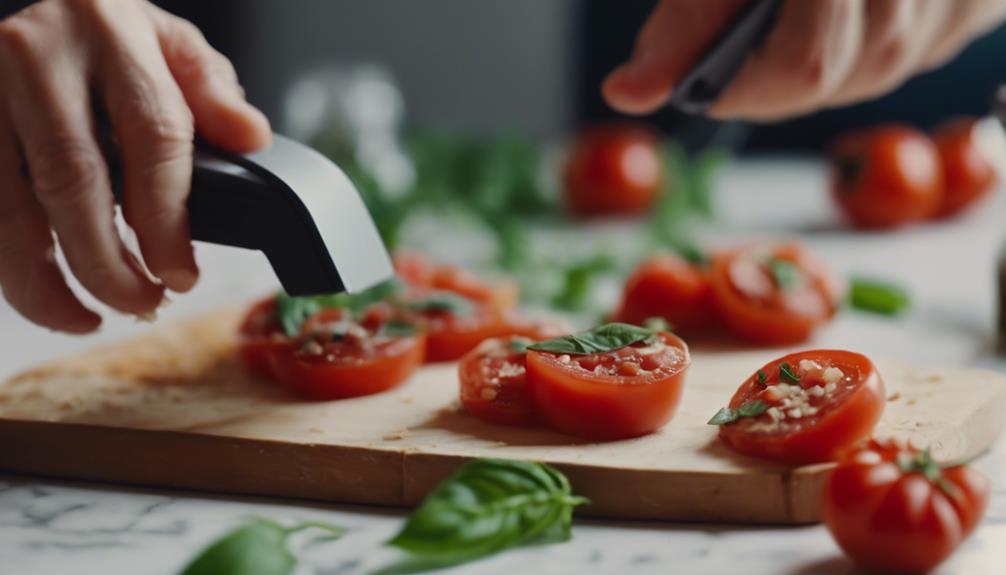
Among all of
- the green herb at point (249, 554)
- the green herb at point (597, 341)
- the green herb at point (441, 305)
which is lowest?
the green herb at point (441, 305)

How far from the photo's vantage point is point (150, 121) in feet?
3.51

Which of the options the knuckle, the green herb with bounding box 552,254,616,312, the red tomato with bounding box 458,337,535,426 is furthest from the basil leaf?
the green herb with bounding box 552,254,616,312

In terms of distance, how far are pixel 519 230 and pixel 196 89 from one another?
3.26 feet

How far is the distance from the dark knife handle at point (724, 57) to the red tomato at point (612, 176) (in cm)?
121

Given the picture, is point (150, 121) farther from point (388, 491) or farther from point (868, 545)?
point (868, 545)

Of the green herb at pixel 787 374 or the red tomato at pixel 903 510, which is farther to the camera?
the green herb at pixel 787 374

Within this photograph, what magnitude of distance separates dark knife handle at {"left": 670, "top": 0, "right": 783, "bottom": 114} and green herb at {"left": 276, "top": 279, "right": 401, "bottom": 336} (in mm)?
446

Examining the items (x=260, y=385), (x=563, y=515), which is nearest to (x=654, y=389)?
(x=563, y=515)

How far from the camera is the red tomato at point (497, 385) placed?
45.1 inches

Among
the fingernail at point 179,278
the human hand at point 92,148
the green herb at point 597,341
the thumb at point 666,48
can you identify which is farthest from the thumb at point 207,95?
the thumb at point 666,48

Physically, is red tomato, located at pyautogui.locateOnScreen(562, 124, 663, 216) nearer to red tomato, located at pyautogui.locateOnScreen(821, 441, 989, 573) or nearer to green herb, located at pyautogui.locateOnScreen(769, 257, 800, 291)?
green herb, located at pyautogui.locateOnScreen(769, 257, 800, 291)

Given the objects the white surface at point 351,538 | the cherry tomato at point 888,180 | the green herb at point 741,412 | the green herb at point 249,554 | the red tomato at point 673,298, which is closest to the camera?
the green herb at point 249,554

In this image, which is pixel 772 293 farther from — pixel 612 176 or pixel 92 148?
pixel 612 176

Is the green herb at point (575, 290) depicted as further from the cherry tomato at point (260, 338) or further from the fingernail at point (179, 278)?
the fingernail at point (179, 278)
